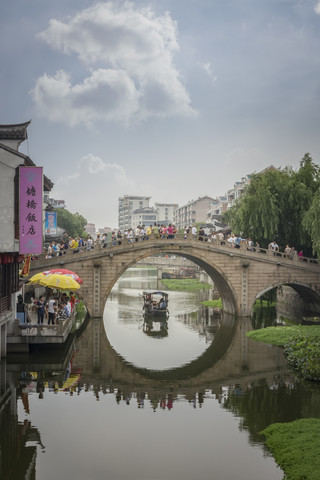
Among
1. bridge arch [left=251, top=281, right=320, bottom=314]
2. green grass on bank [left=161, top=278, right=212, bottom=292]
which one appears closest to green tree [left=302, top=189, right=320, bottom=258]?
bridge arch [left=251, top=281, right=320, bottom=314]

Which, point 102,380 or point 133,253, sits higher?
point 133,253

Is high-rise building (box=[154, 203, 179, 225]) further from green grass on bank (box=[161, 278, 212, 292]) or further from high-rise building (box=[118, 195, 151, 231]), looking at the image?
green grass on bank (box=[161, 278, 212, 292])

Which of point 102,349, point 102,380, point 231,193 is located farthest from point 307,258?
point 231,193

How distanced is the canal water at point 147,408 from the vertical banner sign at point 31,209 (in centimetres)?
531

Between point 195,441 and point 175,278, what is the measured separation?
58.3 metres

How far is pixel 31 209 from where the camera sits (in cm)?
1838

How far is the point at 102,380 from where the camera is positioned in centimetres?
1834

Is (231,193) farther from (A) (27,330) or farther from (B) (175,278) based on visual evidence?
(A) (27,330)

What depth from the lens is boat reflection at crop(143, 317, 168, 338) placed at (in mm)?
28158

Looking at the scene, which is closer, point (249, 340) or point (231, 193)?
point (249, 340)

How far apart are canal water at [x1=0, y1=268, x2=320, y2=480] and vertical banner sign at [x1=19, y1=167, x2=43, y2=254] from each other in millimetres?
5312

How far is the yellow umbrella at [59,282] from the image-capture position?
22438 millimetres

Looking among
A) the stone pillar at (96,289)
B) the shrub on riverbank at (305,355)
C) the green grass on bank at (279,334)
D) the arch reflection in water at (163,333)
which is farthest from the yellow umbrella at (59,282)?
the green grass on bank at (279,334)

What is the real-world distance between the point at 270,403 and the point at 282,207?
829 inches
